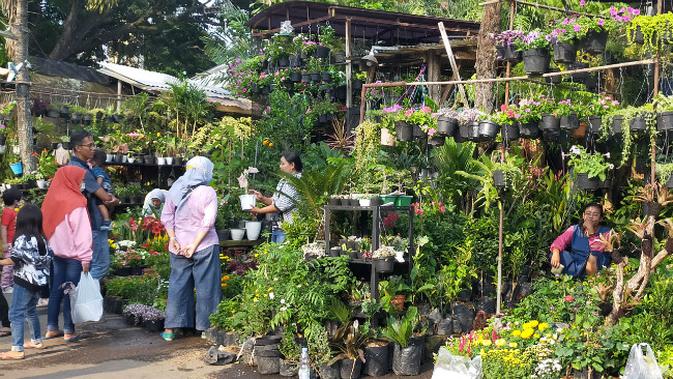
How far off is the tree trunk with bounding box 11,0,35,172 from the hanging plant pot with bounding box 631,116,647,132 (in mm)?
10283

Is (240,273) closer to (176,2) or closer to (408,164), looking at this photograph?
(408,164)

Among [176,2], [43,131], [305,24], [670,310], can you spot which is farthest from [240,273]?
[176,2]

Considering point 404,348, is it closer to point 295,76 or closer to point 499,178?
point 499,178

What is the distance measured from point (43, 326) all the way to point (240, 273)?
2.19 metres

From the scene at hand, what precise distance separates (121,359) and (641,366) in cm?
423

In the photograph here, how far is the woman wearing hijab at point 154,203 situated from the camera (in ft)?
33.8

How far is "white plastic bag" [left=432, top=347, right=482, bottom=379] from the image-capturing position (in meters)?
5.18

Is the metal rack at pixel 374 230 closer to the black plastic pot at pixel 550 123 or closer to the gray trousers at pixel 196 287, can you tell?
the gray trousers at pixel 196 287

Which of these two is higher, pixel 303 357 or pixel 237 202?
pixel 237 202

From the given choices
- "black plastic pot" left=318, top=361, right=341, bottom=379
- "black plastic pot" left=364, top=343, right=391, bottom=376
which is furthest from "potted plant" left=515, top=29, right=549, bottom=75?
"black plastic pot" left=318, top=361, right=341, bottom=379

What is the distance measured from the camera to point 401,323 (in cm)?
622

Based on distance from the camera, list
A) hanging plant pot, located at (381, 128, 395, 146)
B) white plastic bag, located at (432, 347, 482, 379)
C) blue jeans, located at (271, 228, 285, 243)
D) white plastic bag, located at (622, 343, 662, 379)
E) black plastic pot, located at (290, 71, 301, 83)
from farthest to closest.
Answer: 1. black plastic pot, located at (290, 71, 301, 83)
2. blue jeans, located at (271, 228, 285, 243)
3. hanging plant pot, located at (381, 128, 395, 146)
4. white plastic bag, located at (432, 347, 482, 379)
5. white plastic bag, located at (622, 343, 662, 379)

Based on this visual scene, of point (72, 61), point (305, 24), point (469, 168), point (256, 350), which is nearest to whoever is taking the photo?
point (256, 350)

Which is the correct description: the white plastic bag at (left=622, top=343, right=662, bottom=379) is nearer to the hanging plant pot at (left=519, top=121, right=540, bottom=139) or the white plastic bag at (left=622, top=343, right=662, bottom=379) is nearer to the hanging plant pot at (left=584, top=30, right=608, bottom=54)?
the hanging plant pot at (left=519, top=121, right=540, bottom=139)
